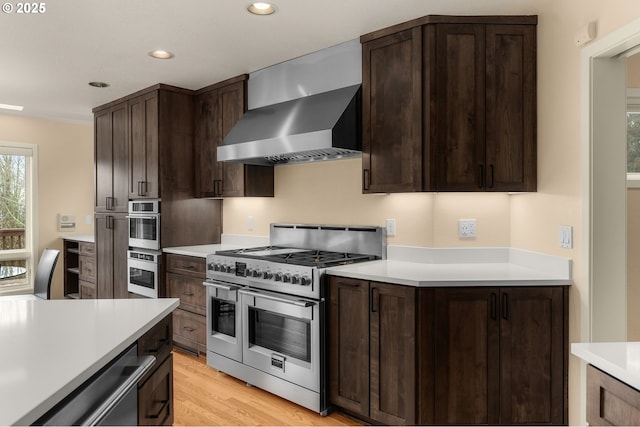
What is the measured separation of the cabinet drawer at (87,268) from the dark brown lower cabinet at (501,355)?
4.33 meters

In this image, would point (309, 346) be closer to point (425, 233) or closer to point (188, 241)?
point (425, 233)

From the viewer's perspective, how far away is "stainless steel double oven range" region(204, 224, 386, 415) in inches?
110

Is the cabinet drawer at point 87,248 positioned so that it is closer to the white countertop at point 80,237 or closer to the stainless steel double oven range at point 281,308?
the white countertop at point 80,237

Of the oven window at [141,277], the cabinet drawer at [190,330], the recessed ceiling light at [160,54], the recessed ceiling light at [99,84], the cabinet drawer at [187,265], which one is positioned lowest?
the cabinet drawer at [190,330]

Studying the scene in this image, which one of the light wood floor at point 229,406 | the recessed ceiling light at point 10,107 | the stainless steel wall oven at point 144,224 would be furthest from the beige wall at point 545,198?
the recessed ceiling light at point 10,107

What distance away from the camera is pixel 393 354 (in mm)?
2527

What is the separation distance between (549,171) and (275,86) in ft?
7.04

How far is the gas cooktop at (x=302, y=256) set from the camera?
115 inches

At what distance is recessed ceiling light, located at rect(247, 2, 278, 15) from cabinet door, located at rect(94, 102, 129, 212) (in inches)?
97.3

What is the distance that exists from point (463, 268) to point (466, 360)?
0.59 meters

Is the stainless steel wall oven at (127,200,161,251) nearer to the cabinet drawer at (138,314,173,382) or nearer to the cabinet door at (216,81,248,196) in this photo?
the cabinet door at (216,81,248,196)

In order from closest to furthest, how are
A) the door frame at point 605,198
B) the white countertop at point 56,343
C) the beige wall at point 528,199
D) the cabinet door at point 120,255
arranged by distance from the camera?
the white countertop at point 56,343, the door frame at point 605,198, the beige wall at point 528,199, the cabinet door at point 120,255

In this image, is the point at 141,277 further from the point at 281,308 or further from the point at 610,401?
the point at 610,401

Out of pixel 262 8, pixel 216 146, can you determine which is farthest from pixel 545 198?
pixel 216 146
